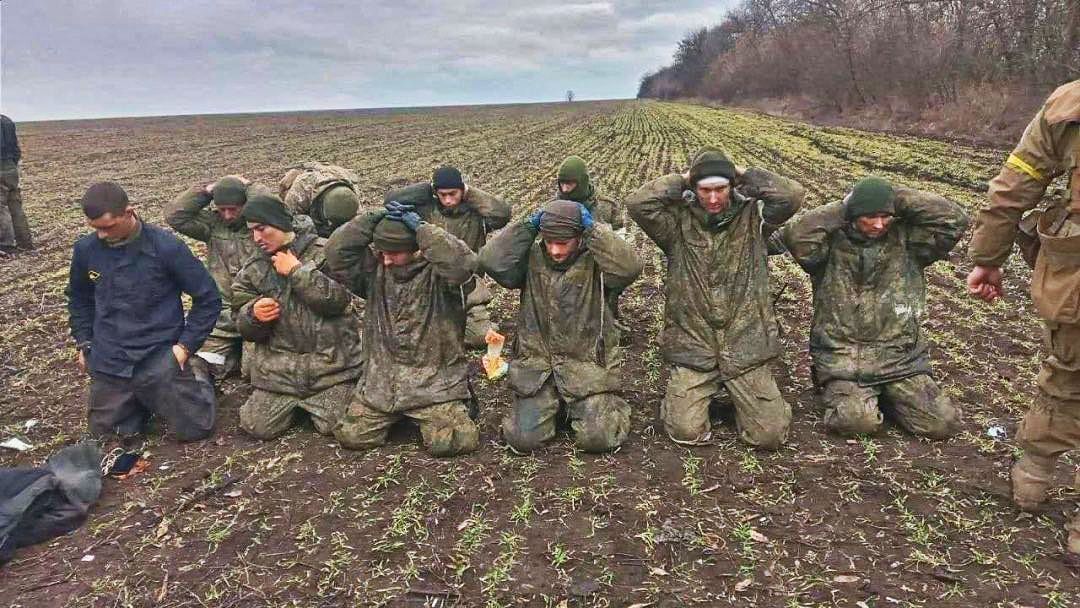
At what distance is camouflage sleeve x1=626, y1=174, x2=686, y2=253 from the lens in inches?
189

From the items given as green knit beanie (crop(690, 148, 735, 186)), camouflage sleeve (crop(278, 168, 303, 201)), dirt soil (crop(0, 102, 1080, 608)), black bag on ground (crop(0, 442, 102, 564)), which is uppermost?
green knit beanie (crop(690, 148, 735, 186))

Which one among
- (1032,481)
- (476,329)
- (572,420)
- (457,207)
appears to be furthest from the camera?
(476,329)

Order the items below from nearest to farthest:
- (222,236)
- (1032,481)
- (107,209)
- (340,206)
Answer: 1. (1032,481)
2. (107,209)
3. (340,206)
4. (222,236)

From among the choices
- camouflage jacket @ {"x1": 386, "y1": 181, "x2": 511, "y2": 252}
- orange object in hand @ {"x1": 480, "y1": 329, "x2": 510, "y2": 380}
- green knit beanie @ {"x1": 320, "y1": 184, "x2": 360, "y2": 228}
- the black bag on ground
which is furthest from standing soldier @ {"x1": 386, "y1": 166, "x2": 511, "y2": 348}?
the black bag on ground

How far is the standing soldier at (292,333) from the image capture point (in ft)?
15.8

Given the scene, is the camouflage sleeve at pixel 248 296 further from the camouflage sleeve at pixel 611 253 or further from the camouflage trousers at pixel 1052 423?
the camouflage trousers at pixel 1052 423

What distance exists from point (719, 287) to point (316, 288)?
2663 mm

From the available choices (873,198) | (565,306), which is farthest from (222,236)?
(873,198)

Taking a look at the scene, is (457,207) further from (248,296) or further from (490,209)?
(248,296)

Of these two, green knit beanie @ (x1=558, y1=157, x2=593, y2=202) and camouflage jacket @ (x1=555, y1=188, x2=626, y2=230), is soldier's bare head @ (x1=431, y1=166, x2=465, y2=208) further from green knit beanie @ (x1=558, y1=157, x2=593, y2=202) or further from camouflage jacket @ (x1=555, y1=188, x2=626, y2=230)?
camouflage jacket @ (x1=555, y1=188, x2=626, y2=230)

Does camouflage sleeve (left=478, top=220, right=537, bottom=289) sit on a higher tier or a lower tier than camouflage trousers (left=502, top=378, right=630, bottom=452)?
higher

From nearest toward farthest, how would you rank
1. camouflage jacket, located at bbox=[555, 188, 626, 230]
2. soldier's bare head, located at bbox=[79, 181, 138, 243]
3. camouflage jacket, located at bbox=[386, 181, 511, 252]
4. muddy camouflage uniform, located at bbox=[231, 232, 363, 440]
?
soldier's bare head, located at bbox=[79, 181, 138, 243], muddy camouflage uniform, located at bbox=[231, 232, 363, 440], camouflage jacket, located at bbox=[386, 181, 511, 252], camouflage jacket, located at bbox=[555, 188, 626, 230]

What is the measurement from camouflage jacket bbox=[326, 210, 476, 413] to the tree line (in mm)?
19840

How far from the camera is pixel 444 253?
14.7ft
